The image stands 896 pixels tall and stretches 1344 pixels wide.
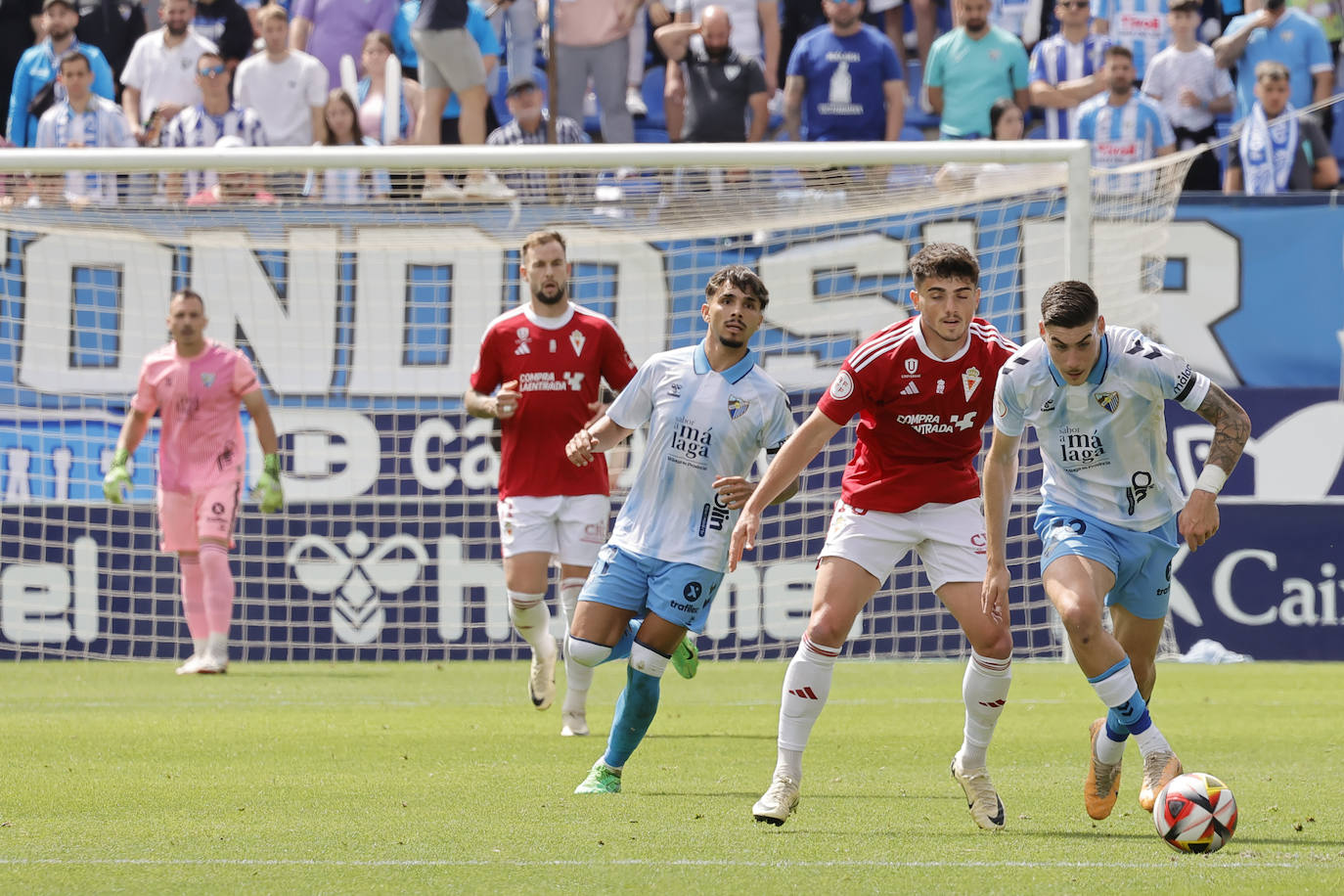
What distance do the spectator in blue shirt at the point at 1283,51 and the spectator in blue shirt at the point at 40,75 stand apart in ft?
35.3

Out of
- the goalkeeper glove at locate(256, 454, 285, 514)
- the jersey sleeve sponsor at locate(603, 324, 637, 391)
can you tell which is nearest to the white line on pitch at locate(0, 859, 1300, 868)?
the jersey sleeve sponsor at locate(603, 324, 637, 391)

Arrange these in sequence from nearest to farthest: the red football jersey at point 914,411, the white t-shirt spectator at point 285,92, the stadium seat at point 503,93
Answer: the red football jersey at point 914,411 → the white t-shirt spectator at point 285,92 → the stadium seat at point 503,93

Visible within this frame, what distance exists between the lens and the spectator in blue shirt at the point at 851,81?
16.7 m

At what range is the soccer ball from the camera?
5824 millimetres

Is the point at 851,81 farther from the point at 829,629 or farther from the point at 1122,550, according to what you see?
the point at 829,629

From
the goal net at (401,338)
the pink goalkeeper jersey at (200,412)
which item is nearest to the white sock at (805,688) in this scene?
the pink goalkeeper jersey at (200,412)

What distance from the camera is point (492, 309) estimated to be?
49.3 feet

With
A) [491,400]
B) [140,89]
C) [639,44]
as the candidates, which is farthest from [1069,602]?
[140,89]

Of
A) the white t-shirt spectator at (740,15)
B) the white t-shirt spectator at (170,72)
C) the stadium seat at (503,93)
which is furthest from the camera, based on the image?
the stadium seat at (503,93)

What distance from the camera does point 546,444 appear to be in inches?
406

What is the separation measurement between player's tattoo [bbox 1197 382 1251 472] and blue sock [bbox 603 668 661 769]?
2340mm

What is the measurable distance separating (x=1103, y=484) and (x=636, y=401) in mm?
2016

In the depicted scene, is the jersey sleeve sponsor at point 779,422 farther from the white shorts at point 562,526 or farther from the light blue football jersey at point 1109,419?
the white shorts at point 562,526

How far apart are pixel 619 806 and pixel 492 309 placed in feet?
28.0
